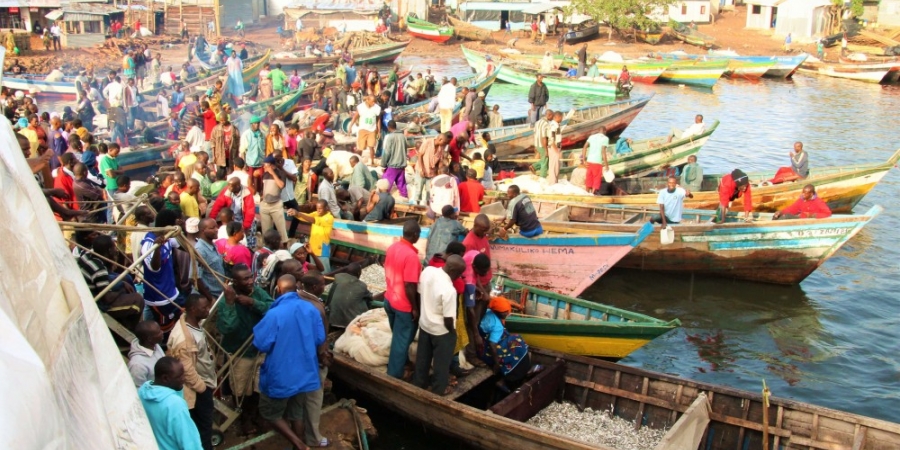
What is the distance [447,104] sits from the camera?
19.7 metres

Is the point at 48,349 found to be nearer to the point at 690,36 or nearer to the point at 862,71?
the point at 862,71

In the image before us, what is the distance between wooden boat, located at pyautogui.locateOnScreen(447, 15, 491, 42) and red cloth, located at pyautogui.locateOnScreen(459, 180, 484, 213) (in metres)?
39.2

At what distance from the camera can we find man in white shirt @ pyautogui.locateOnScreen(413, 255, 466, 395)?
733 centimetres

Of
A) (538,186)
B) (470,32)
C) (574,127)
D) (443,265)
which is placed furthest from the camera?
(470,32)

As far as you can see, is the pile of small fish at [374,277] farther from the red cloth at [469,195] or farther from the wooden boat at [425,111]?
the wooden boat at [425,111]

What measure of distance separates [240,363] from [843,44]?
1696 inches

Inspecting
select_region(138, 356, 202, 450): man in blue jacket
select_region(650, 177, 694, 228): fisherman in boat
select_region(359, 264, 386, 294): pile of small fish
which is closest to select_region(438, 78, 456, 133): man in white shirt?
select_region(650, 177, 694, 228): fisherman in boat

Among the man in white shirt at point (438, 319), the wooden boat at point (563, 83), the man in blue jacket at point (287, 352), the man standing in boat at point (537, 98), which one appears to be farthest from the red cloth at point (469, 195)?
the wooden boat at point (563, 83)

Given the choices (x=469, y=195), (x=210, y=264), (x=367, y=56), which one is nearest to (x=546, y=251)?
(x=469, y=195)

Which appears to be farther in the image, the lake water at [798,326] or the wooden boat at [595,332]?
the lake water at [798,326]

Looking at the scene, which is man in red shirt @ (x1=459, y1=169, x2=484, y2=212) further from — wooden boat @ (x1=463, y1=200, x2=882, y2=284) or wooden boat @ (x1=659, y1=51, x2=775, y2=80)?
wooden boat @ (x1=659, y1=51, x2=775, y2=80)

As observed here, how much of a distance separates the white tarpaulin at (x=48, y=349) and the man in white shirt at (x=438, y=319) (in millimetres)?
3724

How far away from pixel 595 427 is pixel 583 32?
42.3m

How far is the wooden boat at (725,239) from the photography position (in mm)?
12547
